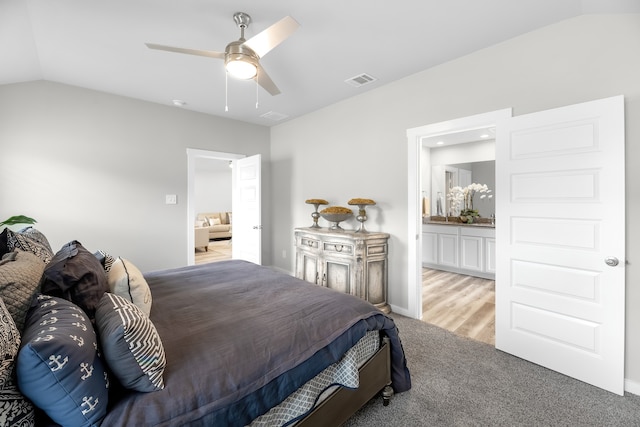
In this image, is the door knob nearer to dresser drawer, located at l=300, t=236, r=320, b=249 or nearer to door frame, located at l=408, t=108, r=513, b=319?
door frame, located at l=408, t=108, r=513, b=319

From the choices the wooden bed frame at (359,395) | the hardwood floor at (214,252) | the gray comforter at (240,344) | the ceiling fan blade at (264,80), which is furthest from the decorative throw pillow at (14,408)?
the hardwood floor at (214,252)

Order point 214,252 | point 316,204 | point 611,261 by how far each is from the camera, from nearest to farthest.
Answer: point 611,261
point 316,204
point 214,252

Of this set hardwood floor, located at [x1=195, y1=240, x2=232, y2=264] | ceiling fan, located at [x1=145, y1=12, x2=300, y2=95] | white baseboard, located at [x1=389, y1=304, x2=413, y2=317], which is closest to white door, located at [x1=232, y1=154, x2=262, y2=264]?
hardwood floor, located at [x1=195, y1=240, x2=232, y2=264]

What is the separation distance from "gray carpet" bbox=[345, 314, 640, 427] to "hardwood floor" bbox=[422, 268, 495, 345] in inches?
19.4

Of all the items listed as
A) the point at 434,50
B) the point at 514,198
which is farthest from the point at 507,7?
the point at 514,198

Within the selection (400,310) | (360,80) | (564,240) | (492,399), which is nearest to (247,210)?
(360,80)

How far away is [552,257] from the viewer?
217 cm

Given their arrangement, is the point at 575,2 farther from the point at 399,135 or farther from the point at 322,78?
the point at 322,78

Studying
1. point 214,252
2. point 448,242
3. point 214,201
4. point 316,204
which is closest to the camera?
point 316,204

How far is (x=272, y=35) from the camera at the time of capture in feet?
5.87

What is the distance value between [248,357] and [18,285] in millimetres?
881

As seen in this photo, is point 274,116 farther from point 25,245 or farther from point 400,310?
point 25,245

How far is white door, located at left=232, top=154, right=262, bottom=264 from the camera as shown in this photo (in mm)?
4363

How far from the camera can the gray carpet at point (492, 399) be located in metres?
1.70
